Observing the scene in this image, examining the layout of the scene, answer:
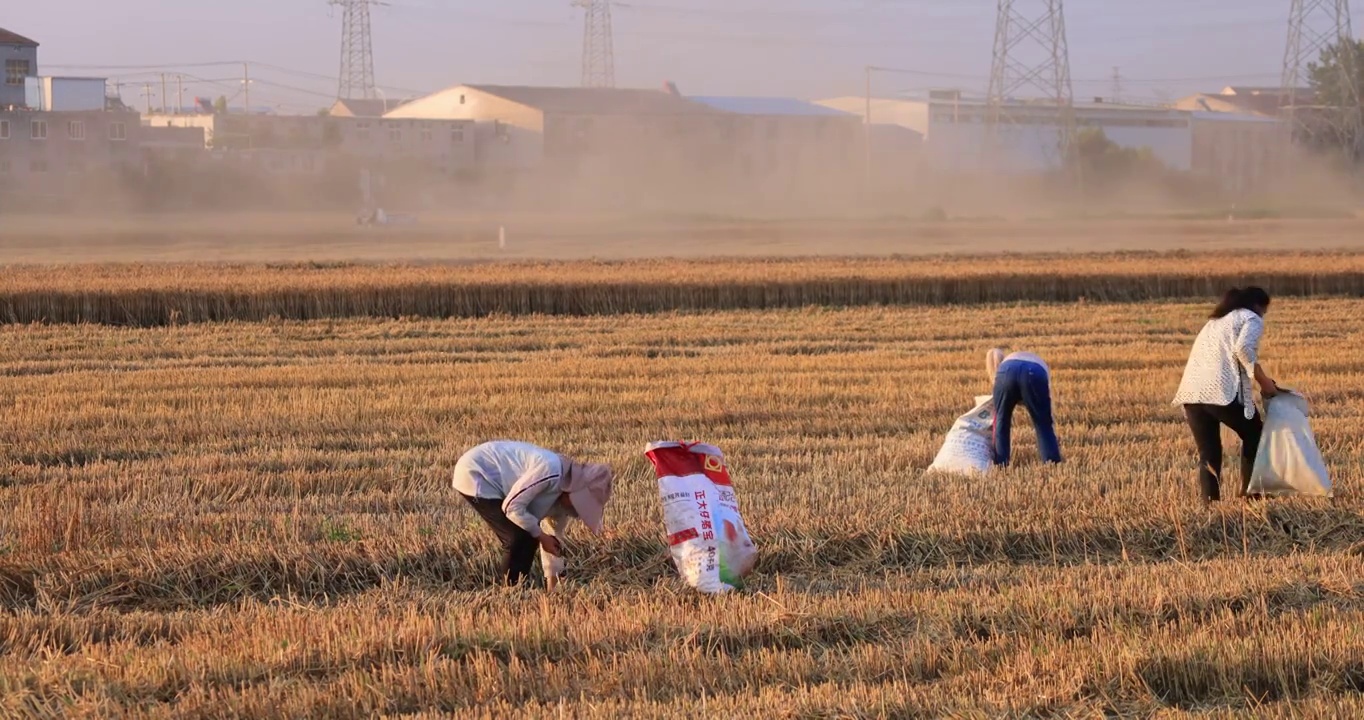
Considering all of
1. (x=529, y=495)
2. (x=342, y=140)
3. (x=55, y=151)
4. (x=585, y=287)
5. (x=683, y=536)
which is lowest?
(x=683, y=536)

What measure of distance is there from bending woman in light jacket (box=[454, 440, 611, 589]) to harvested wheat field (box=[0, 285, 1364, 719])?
277mm

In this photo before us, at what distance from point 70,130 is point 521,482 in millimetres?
65351

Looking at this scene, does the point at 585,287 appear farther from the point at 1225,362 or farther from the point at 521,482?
the point at 521,482

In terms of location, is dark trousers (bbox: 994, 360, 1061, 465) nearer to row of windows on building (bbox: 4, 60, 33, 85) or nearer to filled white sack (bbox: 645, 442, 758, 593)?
filled white sack (bbox: 645, 442, 758, 593)

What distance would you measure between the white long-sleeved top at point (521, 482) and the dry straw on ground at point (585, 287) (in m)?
15.0

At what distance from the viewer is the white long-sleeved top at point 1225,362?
8.42 meters

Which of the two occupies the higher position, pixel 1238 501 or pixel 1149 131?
pixel 1149 131

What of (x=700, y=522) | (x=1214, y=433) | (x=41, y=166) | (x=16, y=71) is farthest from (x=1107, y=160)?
(x=700, y=522)

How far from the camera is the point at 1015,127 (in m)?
81.0

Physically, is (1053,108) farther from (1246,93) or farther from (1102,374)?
(1102,374)

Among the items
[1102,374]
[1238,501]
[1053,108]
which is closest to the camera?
[1238,501]

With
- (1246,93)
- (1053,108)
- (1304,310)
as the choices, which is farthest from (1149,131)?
(1304,310)

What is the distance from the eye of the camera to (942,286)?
23828 mm

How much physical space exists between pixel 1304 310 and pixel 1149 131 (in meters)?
72.9
